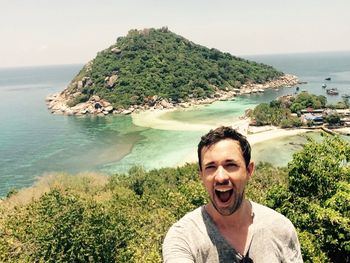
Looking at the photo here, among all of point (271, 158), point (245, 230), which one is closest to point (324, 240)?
point (245, 230)

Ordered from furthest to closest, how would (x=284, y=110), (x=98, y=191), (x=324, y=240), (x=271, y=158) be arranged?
(x=284, y=110) → (x=271, y=158) → (x=98, y=191) → (x=324, y=240)

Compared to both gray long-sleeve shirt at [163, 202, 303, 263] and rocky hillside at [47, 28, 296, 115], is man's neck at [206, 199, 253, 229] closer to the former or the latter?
gray long-sleeve shirt at [163, 202, 303, 263]

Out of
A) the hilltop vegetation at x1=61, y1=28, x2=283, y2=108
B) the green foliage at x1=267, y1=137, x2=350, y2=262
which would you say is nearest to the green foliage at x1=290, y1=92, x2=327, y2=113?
the hilltop vegetation at x1=61, y1=28, x2=283, y2=108

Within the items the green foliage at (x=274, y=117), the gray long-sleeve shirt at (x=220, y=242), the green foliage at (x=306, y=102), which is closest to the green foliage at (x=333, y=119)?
the green foliage at (x=274, y=117)

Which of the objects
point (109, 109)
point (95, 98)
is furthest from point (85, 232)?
point (95, 98)

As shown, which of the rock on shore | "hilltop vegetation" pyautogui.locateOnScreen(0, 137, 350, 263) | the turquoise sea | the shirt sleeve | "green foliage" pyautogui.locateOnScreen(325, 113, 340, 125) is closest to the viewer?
the shirt sleeve

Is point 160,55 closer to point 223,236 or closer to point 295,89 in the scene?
point 295,89

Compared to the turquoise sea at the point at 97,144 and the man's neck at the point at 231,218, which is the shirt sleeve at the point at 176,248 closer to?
the man's neck at the point at 231,218
